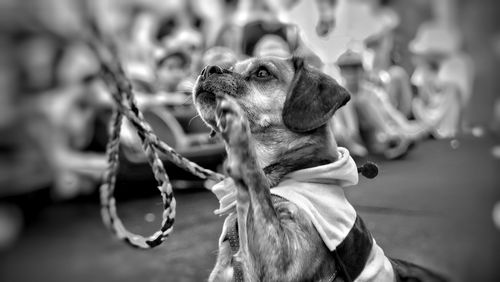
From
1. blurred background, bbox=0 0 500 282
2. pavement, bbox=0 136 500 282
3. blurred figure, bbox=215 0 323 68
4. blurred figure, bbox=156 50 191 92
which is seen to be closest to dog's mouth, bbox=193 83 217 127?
blurred background, bbox=0 0 500 282

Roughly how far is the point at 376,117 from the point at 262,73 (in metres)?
0.83

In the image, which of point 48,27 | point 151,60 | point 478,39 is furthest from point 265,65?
point 151,60

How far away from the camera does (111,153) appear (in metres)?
0.68

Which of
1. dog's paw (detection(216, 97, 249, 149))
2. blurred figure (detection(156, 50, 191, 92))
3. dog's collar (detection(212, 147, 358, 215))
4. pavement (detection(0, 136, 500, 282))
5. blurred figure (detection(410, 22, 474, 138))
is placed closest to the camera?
dog's paw (detection(216, 97, 249, 149))

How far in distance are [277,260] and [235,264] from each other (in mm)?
90

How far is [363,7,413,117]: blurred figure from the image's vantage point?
124 centimetres

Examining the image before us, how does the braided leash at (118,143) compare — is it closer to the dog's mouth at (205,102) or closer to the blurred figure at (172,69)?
the dog's mouth at (205,102)

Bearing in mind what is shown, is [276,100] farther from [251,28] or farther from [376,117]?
[376,117]

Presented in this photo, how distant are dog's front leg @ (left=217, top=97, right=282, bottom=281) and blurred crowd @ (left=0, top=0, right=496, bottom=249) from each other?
9.8 inches

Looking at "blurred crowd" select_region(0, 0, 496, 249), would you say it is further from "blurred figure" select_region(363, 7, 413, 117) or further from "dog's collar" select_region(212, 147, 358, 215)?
"dog's collar" select_region(212, 147, 358, 215)

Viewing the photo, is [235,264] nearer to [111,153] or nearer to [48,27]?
[111,153]

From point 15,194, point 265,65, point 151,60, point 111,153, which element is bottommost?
point 151,60

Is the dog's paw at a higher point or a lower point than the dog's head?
higher

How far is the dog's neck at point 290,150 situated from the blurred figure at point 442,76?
0.63 meters
